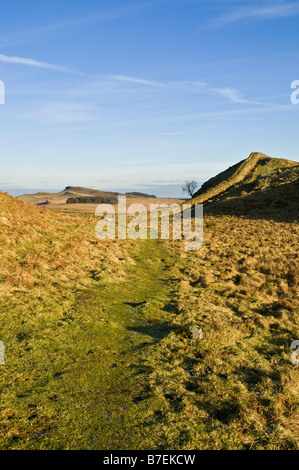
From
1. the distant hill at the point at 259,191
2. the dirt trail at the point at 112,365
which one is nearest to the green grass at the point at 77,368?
the dirt trail at the point at 112,365

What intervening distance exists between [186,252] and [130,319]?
20267 mm

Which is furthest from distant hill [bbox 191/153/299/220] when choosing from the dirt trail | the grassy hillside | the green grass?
the green grass

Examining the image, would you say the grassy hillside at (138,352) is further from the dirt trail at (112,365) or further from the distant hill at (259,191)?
the distant hill at (259,191)

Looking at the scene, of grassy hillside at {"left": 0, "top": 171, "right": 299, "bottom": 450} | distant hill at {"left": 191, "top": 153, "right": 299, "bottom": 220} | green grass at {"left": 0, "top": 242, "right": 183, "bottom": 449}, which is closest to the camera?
green grass at {"left": 0, "top": 242, "right": 183, "bottom": 449}

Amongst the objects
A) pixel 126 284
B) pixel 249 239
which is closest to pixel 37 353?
pixel 126 284

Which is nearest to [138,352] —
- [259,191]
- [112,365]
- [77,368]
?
[112,365]

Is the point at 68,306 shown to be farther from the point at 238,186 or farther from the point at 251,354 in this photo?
the point at 238,186

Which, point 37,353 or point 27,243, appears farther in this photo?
point 27,243

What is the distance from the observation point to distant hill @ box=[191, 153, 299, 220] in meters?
62.5

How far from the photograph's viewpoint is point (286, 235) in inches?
1636

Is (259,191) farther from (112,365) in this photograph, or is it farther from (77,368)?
(77,368)

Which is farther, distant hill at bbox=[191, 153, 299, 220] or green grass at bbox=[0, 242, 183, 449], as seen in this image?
distant hill at bbox=[191, 153, 299, 220]

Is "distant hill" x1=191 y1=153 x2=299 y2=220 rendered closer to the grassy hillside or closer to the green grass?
the grassy hillside

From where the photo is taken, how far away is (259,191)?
237 feet
